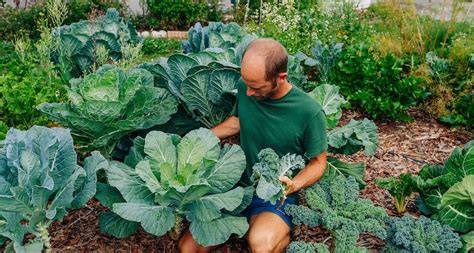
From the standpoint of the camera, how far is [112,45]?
5.39 metres

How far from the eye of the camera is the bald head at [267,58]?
10.1 feet

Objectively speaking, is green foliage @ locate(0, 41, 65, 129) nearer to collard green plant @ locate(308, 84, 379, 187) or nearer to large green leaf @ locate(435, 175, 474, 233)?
collard green plant @ locate(308, 84, 379, 187)

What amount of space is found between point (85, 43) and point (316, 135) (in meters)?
2.73

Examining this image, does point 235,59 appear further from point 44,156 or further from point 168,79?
point 44,156

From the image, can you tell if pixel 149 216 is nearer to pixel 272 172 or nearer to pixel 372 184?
pixel 272 172

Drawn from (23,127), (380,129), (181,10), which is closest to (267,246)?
(23,127)

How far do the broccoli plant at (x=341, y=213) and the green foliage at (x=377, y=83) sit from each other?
7.32 ft

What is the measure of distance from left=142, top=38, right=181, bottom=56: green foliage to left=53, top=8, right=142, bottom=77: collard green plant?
3.37 meters

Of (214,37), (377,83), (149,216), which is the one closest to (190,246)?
(149,216)

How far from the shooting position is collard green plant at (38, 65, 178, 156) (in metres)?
3.52

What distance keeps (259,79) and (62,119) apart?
136 centimetres

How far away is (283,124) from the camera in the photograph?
3361mm

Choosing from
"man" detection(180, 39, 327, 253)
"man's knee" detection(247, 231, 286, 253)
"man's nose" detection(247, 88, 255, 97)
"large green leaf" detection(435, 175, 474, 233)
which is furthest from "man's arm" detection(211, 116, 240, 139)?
"large green leaf" detection(435, 175, 474, 233)

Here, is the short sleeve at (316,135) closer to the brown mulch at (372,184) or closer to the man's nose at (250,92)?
the man's nose at (250,92)
